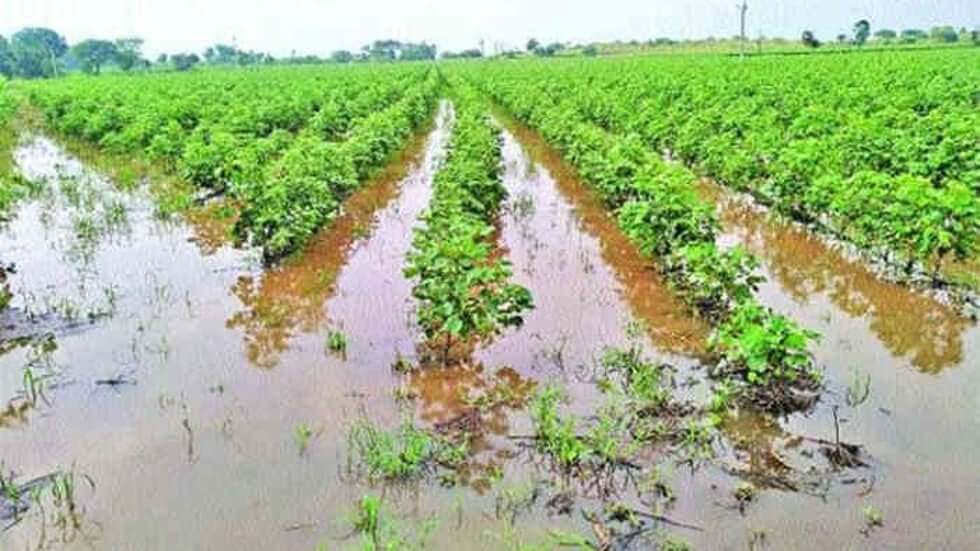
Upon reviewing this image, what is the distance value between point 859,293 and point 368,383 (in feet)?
18.9

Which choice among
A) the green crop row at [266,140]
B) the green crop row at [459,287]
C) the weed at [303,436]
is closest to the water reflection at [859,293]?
the green crop row at [459,287]

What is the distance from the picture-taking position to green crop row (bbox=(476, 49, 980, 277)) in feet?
33.7

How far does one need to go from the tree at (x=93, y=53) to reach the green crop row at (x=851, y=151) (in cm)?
9584

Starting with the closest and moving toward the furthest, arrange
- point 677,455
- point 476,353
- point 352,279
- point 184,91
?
point 677,455 < point 476,353 < point 352,279 < point 184,91

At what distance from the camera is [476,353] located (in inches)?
349

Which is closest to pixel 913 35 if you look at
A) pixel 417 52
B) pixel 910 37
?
pixel 910 37

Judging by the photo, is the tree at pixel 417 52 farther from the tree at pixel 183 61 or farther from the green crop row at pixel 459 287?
the green crop row at pixel 459 287

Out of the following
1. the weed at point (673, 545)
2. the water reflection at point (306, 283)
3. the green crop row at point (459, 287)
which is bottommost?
the weed at point (673, 545)

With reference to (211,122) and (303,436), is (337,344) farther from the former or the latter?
(211,122)

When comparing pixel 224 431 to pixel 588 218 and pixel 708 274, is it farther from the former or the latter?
pixel 588 218

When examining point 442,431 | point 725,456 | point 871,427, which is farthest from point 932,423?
point 442,431

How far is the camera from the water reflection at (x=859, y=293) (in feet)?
29.3

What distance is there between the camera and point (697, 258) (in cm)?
910

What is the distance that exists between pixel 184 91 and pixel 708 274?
33.6m
